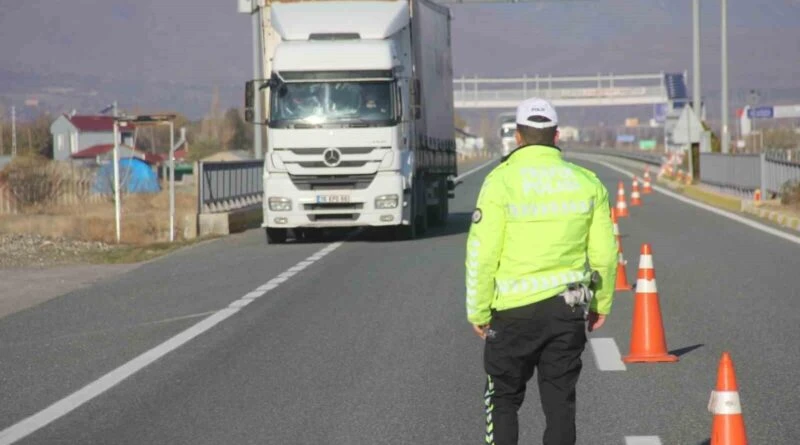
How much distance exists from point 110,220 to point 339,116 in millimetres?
24693

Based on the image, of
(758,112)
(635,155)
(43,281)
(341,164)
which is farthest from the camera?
(635,155)

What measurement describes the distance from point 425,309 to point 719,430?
8.72m

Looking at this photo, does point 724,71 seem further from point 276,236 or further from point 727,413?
point 727,413

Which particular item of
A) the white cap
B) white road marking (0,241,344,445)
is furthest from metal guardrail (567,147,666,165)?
the white cap

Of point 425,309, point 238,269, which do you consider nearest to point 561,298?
point 425,309

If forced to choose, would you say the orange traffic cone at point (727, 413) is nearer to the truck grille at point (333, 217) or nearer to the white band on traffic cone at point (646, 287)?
the white band on traffic cone at point (646, 287)

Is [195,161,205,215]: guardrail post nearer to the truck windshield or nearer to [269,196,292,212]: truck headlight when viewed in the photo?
[269,196,292,212]: truck headlight

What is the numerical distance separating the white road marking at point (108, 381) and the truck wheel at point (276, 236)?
931cm

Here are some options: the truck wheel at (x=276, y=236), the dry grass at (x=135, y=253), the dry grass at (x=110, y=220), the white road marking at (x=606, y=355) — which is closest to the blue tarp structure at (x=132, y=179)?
the dry grass at (x=110, y=220)

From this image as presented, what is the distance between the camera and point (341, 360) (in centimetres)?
1192

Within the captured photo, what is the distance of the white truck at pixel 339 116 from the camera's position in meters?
24.7

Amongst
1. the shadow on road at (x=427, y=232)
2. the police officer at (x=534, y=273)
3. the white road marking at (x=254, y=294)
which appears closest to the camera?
the police officer at (x=534, y=273)

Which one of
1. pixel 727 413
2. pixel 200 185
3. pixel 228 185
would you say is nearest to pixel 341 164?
pixel 200 185

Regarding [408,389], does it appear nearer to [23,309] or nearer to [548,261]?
[548,261]
